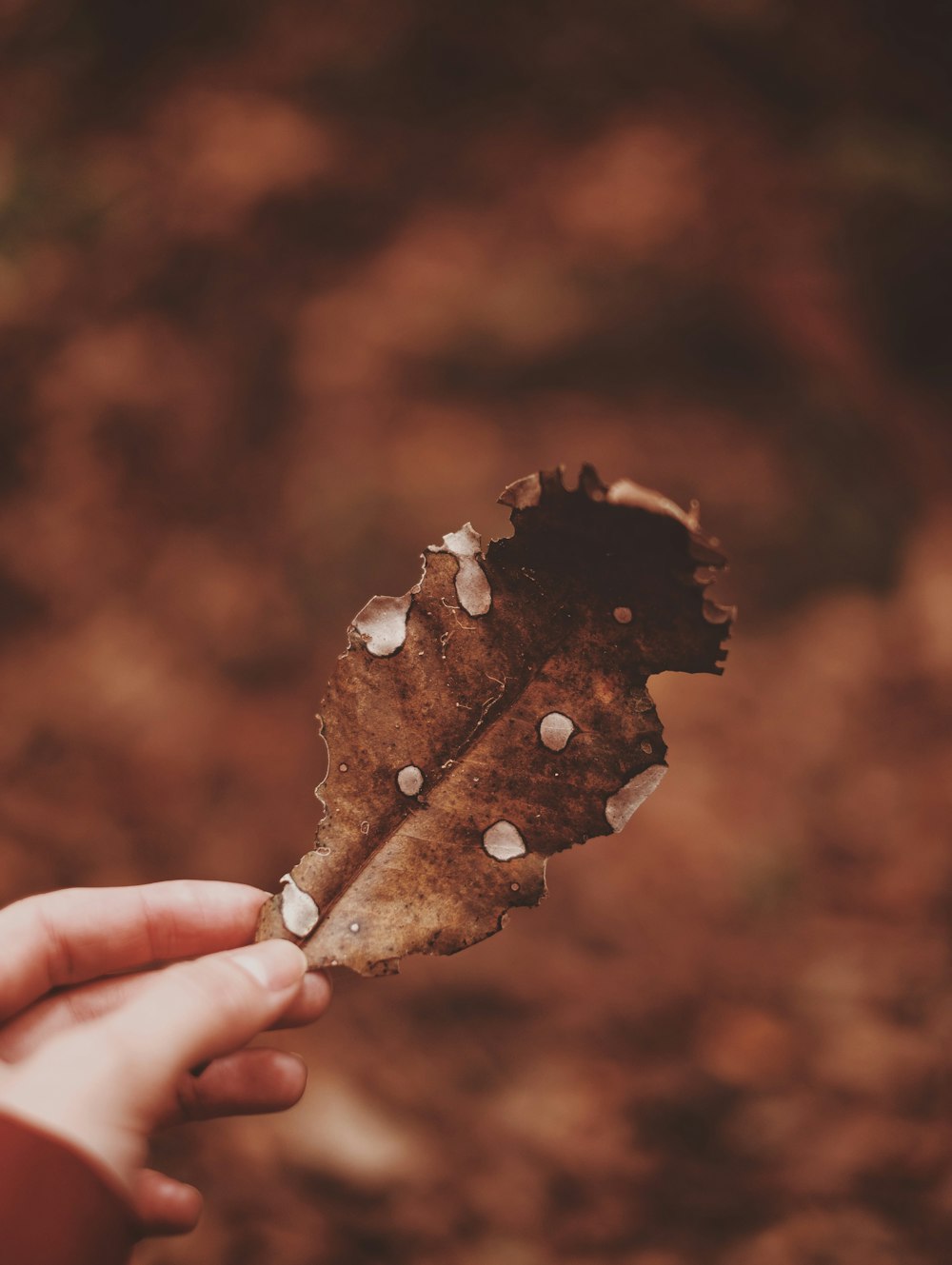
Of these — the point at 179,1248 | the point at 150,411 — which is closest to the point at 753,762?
the point at 179,1248

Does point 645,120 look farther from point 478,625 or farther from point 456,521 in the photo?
point 478,625

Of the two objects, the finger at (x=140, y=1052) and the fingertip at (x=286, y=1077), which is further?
the fingertip at (x=286, y=1077)

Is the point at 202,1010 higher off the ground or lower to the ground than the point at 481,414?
lower

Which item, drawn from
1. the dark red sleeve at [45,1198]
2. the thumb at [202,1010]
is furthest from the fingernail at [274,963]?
the dark red sleeve at [45,1198]

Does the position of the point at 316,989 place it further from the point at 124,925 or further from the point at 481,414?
the point at 481,414

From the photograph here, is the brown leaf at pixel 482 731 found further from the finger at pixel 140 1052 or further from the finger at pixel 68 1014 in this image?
the finger at pixel 68 1014

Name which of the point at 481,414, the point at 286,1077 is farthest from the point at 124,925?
the point at 481,414

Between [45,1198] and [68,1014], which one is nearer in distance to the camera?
[45,1198]

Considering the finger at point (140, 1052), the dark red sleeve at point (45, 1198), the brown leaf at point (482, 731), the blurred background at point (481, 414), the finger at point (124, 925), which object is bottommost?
the dark red sleeve at point (45, 1198)
